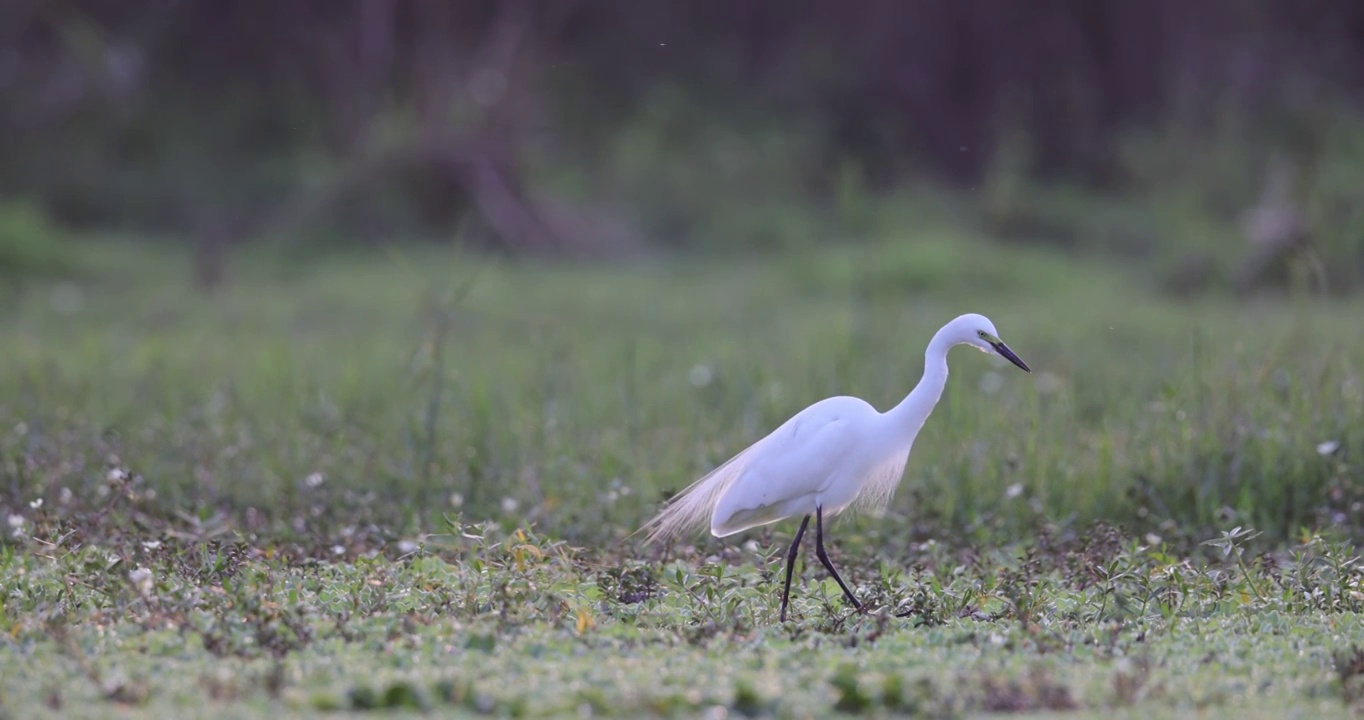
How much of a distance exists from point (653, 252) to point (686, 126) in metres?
2.45

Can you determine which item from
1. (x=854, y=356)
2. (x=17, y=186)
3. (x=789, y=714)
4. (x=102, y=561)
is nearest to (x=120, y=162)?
(x=17, y=186)

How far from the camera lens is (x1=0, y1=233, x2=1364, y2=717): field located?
9.89 ft

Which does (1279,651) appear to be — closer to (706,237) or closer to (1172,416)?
(1172,416)

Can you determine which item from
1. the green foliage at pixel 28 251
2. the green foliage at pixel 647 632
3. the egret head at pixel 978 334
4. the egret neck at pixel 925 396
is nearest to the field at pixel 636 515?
the green foliage at pixel 647 632

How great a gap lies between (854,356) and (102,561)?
3.32 meters

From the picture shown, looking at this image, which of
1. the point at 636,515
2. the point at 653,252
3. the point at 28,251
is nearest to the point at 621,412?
the point at 636,515

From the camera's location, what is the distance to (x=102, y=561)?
3.74 metres

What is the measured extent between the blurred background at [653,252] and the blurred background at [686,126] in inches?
1.5

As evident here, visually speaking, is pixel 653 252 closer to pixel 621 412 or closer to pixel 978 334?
pixel 621 412

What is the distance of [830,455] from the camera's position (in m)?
3.98

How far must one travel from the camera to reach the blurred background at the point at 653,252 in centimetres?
515

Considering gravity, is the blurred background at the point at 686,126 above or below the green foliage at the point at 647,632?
above

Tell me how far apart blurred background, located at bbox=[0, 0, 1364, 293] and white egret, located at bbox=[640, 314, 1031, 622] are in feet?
18.6

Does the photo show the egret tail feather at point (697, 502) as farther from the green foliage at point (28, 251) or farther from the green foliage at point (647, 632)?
the green foliage at point (28, 251)
